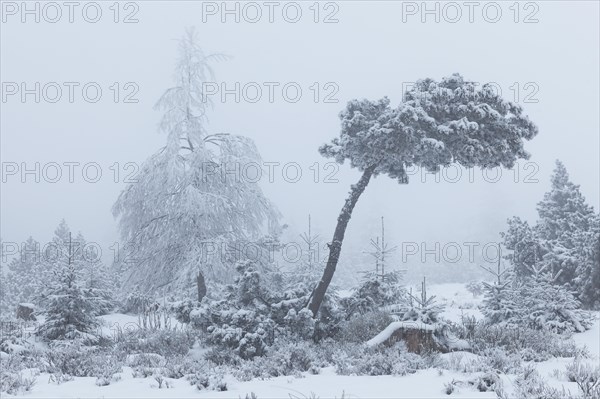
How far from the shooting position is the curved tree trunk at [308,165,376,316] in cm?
1190

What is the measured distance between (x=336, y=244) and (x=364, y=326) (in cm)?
199

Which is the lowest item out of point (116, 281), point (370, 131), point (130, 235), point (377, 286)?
Answer: point (116, 281)

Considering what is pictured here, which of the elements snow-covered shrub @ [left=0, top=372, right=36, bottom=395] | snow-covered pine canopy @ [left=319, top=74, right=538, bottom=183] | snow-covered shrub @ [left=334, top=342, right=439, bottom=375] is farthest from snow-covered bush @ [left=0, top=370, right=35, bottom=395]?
snow-covered pine canopy @ [left=319, top=74, right=538, bottom=183]

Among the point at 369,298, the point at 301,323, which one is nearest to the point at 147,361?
the point at 301,323

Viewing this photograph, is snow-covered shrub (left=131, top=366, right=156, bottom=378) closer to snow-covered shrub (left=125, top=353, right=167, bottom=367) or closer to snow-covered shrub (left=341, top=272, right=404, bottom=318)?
snow-covered shrub (left=125, top=353, right=167, bottom=367)

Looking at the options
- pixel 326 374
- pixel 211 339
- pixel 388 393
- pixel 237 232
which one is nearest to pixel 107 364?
pixel 211 339

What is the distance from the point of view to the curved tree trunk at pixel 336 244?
39.0ft

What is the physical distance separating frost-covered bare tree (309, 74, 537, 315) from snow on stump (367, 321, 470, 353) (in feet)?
6.91

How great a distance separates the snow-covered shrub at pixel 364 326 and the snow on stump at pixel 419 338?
3.91 ft

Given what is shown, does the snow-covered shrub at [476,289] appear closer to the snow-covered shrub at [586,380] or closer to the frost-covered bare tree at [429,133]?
the frost-covered bare tree at [429,133]

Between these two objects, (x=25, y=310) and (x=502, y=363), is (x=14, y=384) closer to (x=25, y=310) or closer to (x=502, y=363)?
(x=502, y=363)

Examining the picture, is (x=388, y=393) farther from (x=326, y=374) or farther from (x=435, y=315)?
(x=435, y=315)

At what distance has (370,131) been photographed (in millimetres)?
11562

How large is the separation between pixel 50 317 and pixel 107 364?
600 centimetres
